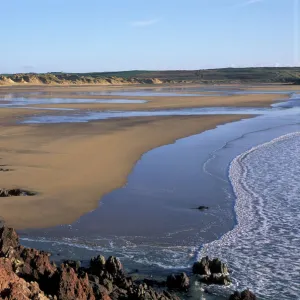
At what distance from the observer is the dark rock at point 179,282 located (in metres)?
5.45

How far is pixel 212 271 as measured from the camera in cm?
580

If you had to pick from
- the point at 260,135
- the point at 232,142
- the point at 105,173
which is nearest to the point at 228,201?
the point at 105,173

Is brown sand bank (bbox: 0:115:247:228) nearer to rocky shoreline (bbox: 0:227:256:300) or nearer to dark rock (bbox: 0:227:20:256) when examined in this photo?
dark rock (bbox: 0:227:20:256)

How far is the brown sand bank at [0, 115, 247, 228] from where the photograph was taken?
8.62 meters

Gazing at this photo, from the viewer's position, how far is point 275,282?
570 centimetres

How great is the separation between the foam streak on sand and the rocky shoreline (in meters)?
0.44

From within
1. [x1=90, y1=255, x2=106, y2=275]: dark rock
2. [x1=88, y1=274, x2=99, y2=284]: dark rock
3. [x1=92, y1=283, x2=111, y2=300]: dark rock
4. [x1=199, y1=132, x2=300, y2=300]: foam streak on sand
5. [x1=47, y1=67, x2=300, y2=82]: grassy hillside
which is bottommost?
[x1=199, y1=132, x2=300, y2=300]: foam streak on sand

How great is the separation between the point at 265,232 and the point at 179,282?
257 cm

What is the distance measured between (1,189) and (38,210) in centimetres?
148

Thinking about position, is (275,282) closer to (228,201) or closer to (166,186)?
(228,201)

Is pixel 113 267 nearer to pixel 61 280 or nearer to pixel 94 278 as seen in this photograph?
pixel 94 278

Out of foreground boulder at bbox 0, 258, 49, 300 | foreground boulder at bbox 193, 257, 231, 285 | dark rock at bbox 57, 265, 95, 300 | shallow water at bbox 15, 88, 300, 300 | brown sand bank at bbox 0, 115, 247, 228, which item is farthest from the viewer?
brown sand bank at bbox 0, 115, 247, 228

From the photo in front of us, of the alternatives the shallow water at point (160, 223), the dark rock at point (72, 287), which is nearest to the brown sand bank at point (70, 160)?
the shallow water at point (160, 223)

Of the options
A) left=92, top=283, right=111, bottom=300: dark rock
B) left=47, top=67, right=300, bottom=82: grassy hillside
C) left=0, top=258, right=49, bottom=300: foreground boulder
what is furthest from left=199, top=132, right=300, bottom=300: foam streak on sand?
left=47, top=67, right=300, bottom=82: grassy hillside
